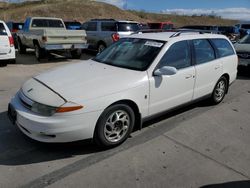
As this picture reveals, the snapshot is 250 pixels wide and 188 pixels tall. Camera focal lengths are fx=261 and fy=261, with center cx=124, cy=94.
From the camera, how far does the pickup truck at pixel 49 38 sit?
1037 cm

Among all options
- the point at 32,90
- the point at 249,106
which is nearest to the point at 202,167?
the point at 32,90

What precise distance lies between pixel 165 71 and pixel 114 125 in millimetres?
1141

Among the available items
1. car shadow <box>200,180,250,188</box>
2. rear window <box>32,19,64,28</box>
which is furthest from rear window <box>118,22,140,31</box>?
car shadow <box>200,180,250,188</box>

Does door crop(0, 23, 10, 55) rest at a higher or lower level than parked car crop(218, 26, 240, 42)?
lower

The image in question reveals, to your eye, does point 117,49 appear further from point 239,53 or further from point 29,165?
point 239,53

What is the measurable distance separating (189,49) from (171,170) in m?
2.39

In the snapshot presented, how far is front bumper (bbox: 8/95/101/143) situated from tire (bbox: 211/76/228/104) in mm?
3150

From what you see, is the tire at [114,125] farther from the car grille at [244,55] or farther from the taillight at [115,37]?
the taillight at [115,37]

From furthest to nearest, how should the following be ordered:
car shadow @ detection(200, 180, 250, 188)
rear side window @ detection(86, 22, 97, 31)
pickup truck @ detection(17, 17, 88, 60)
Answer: rear side window @ detection(86, 22, 97, 31)
pickup truck @ detection(17, 17, 88, 60)
car shadow @ detection(200, 180, 250, 188)

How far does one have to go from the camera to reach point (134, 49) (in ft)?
14.9

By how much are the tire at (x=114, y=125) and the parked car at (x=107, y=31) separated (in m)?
8.41

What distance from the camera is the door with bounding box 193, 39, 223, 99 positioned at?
488 centimetres

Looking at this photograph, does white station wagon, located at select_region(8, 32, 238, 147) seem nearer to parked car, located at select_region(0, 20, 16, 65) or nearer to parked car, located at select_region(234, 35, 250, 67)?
parked car, located at select_region(234, 35, 250, 67)

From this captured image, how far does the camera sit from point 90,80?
12.3ft
